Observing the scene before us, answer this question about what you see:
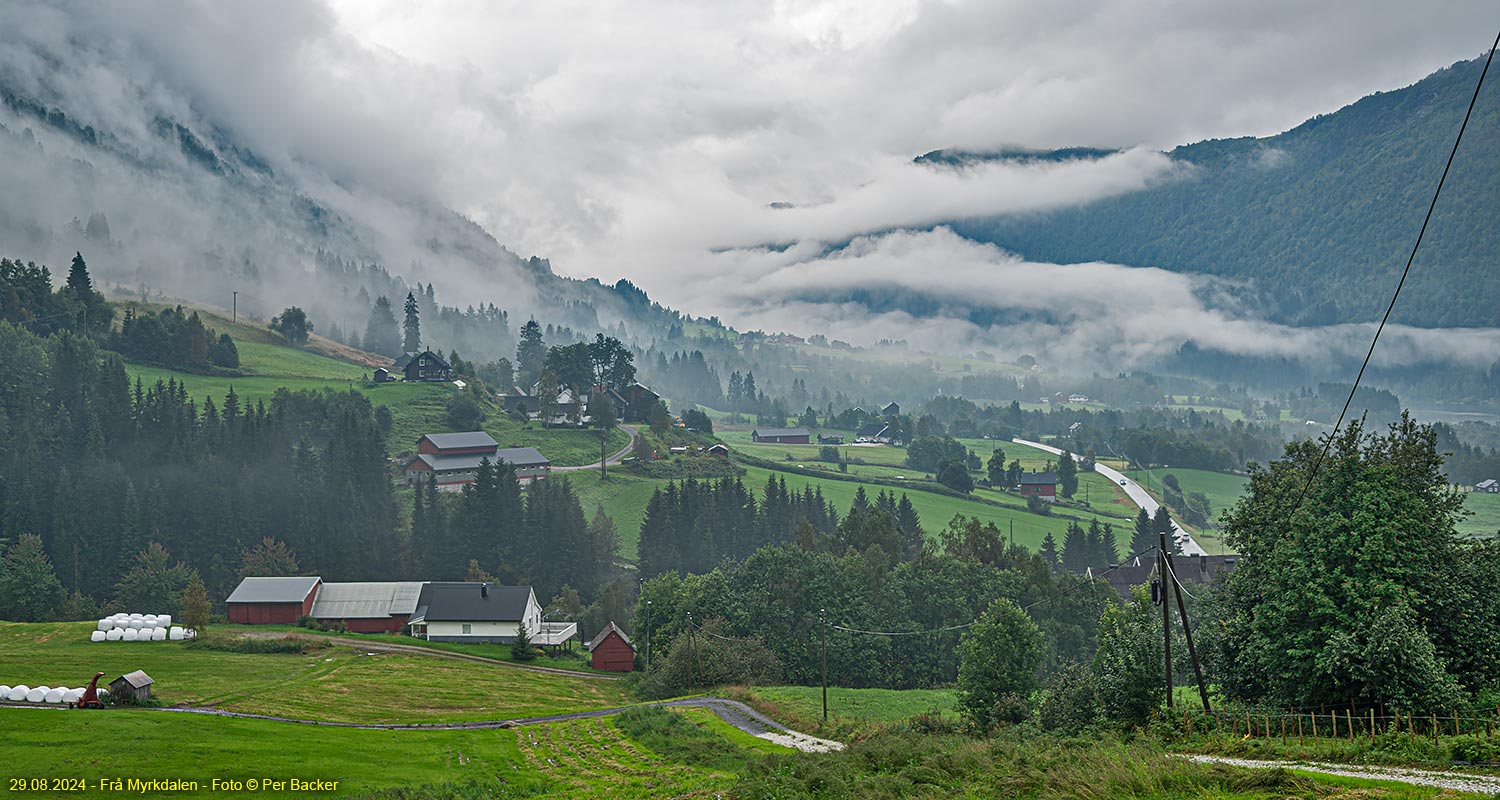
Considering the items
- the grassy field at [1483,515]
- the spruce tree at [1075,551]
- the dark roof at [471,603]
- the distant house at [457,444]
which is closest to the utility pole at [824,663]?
the dark roof at [471,603]

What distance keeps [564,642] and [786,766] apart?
231ft

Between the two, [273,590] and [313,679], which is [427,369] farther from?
[313,679]

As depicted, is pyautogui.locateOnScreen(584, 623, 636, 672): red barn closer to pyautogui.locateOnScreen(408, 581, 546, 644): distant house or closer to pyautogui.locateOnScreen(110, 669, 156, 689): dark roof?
pyautogui.locateOnScreen(408, 581, 546, 644): distant house

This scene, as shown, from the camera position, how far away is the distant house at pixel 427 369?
189875 mm

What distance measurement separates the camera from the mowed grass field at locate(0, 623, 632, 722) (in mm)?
57375

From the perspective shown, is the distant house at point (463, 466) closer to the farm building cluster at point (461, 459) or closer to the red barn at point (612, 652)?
the farm building cluster at point (461, 459)

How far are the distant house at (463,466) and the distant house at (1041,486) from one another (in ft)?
281

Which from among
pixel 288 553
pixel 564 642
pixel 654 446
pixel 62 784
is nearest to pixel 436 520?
pixel 288 553

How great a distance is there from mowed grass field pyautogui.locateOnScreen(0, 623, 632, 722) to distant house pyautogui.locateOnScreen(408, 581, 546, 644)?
41.6 feet

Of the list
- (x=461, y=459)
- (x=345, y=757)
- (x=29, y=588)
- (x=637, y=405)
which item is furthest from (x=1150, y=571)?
(x=29, y=588)

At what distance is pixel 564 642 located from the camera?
100000 mm

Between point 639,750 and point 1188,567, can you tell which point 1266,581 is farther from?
point 1188,567

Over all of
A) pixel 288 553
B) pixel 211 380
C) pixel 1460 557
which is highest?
pixel 211 380

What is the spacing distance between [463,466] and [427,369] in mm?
47765
